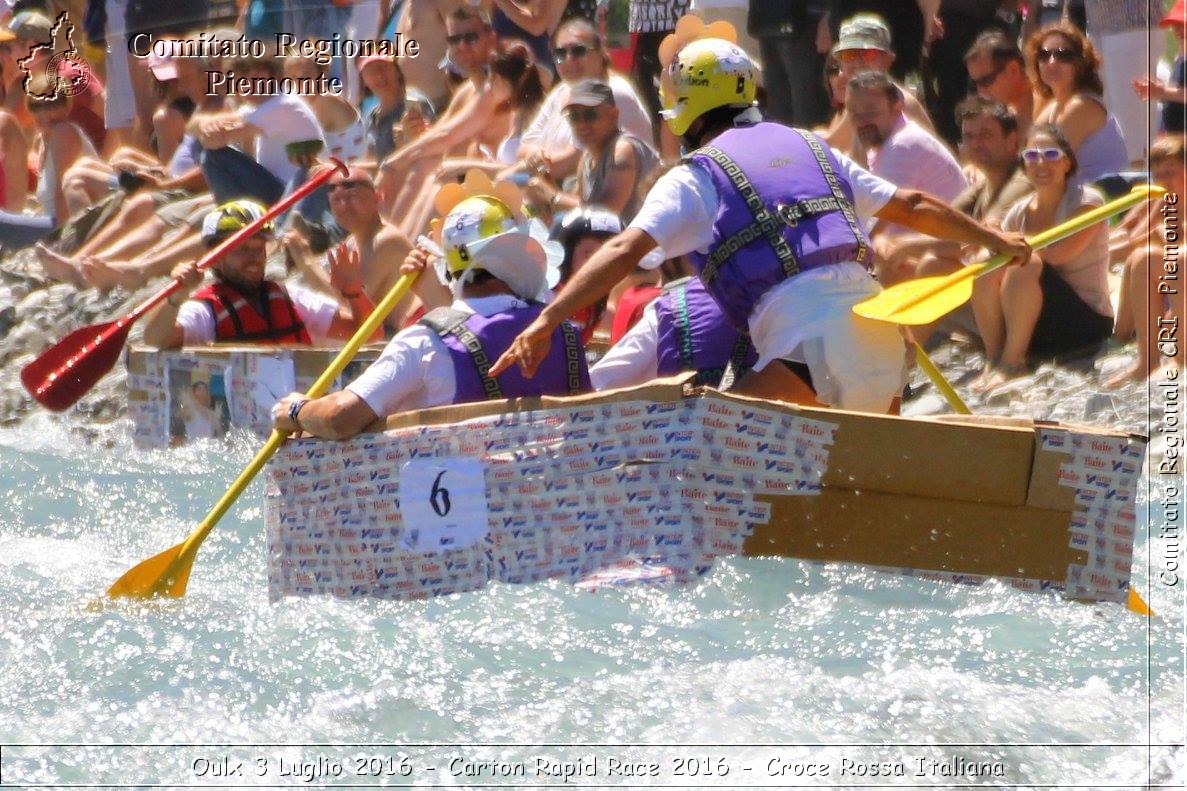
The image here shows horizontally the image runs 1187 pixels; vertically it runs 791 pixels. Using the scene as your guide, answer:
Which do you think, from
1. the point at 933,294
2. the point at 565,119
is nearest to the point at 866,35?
the point at 565,119

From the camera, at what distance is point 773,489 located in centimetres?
560

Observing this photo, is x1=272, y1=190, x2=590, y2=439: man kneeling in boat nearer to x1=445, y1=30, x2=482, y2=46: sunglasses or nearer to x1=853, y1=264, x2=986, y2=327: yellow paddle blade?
x1=853, y1=264, x2=986, y2=327: yellow paddle blade

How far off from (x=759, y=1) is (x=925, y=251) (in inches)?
78.5

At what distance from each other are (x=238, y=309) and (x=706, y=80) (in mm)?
4178

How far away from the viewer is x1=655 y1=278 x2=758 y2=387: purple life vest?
6.48 meters

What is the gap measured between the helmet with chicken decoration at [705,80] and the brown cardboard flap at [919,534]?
1.44 meters

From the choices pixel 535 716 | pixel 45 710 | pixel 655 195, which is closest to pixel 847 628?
pixel 535 716

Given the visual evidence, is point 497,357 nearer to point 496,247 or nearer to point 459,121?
point 496,247

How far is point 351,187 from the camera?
10.4m

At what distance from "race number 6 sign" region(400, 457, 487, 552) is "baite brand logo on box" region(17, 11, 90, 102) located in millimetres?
8768

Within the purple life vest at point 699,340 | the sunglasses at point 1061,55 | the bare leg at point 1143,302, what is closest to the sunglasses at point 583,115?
the sunglasses at point 1061,55

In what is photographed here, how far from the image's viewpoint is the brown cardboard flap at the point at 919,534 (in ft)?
18.4

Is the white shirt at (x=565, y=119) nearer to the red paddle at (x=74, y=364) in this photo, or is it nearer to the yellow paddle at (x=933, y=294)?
the red paddle at (x=74, y=364)

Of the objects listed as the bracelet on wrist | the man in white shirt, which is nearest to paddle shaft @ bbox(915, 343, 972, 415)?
the bracelet on wrist
